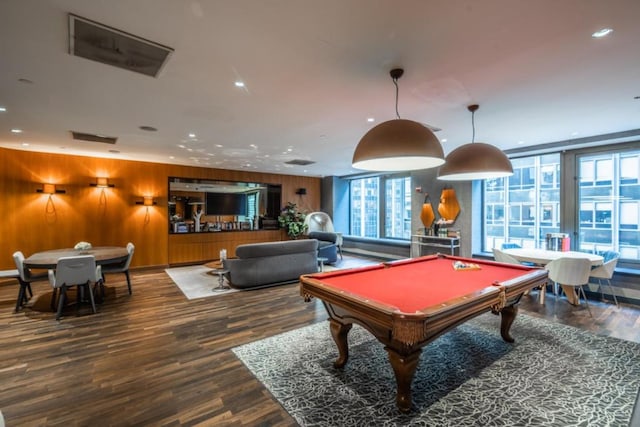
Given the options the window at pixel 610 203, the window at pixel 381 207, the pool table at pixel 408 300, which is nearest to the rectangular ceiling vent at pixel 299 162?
the window at pixel 381 207

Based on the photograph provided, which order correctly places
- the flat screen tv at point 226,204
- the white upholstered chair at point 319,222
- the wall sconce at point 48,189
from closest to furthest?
the wall sconce at point 48,189, the flat screen tv at point 226,204, the white upholstered chair at point 319,222

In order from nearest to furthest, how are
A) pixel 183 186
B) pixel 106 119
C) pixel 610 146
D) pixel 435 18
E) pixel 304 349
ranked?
pixel 435 18, pixel 304 349, pixel 106 119, pixel 610 146, pixel 183 186

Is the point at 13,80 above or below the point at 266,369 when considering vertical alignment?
above

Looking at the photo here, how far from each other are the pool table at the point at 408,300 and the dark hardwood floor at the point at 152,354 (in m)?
0.91

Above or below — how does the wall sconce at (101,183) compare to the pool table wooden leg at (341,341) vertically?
above

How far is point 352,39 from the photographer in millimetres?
2164

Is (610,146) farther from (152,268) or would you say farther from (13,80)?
(152,268)

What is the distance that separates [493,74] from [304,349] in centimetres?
343

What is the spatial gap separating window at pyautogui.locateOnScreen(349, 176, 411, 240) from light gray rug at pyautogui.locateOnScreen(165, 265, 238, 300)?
18.4 ft

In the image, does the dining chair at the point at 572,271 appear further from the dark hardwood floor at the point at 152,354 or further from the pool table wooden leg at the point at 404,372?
the pool table wooden leg at the point at 404,372

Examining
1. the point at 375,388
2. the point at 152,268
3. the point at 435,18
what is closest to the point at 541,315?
the point at 375,388

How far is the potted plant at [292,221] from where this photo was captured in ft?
32.3

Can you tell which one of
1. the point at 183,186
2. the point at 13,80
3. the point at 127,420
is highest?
the point at 13,80

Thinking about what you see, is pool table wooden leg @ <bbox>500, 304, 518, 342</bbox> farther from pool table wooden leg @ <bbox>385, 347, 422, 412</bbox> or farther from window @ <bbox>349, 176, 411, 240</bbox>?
window @ <bbox>349, 176, 411, 240</bbox>
